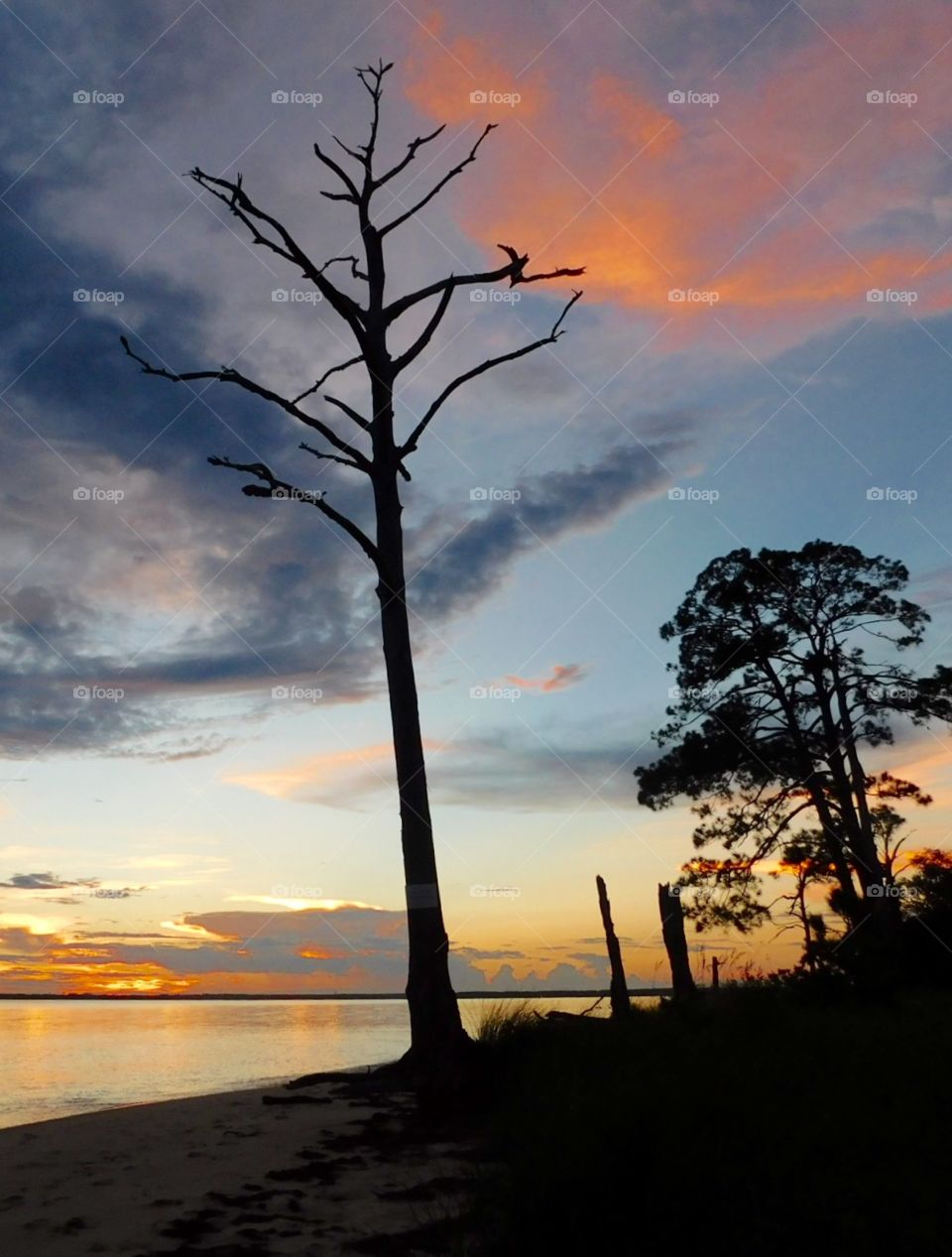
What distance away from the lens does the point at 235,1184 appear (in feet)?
21.5

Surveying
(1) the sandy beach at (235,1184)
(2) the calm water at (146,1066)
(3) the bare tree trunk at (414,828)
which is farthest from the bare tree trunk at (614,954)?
(1) the sandy beach at (235,1184)

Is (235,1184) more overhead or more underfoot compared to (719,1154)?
more underfoot

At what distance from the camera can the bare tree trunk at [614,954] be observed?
1761 centimetres

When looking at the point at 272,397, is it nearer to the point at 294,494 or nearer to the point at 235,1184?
the point at 294,494

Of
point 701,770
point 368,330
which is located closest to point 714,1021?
point 368,330

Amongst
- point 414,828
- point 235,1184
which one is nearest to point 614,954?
point 414,828

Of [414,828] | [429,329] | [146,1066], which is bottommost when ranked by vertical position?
[146,1066]

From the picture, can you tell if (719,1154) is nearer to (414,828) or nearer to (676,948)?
(414,828)

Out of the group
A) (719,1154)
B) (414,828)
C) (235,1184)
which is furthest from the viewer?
(414,828)

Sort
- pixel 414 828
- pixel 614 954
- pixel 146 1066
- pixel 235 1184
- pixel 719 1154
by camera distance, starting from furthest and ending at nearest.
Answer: pixel 146 1066 < pixel 614 954 < pixel 414 828 < pixel 235 1184 < pixel 719 1154

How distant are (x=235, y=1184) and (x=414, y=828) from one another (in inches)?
237

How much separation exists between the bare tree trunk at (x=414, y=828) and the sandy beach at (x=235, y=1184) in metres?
1.77

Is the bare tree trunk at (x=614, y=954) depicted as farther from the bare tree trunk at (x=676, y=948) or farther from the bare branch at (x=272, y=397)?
the bare branch at (x=272, y=397)

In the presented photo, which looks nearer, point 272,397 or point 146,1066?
point 272,397
